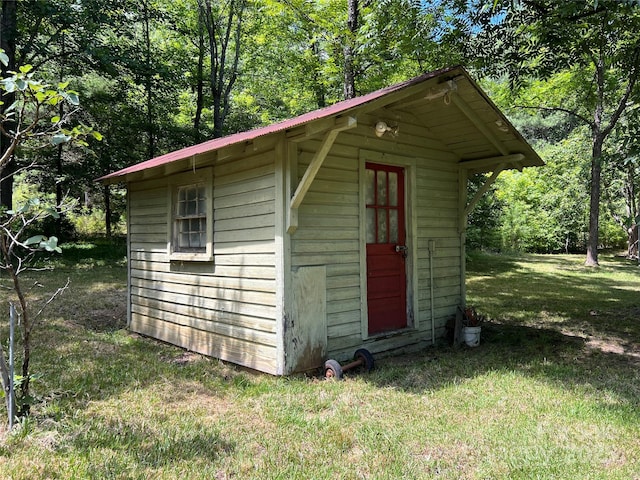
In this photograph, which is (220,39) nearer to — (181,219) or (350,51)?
(350,51)

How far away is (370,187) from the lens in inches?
209

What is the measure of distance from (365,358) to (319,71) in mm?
9760

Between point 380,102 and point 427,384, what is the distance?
2749 millimetres

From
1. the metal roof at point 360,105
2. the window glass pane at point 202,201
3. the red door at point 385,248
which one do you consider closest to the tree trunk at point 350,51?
the metal roof at point 360,105

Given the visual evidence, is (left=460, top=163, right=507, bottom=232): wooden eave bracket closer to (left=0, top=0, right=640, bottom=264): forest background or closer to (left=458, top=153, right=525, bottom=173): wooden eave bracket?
(left=458, top=153, right=525, bottom=173): wooden eave bracket

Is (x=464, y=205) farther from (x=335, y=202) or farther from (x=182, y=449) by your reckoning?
(x=182, y=449)

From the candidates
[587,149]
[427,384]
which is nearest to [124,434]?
[427,384]

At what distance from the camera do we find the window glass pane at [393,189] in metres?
5.55

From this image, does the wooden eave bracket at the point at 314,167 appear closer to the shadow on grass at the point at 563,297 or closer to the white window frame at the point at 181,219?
the white window frame at the point at 181,219

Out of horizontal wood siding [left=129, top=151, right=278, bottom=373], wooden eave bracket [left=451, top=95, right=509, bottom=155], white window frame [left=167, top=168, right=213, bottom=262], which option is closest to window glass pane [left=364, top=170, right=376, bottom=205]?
wooden eave bracket [left=451, top=95, right=509, bottom=155]

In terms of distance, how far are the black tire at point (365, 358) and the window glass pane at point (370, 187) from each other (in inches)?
68.8

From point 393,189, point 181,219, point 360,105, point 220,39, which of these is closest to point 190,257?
point 181,219

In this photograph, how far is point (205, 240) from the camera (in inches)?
221

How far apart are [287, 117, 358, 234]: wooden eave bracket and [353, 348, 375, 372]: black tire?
1.50m
